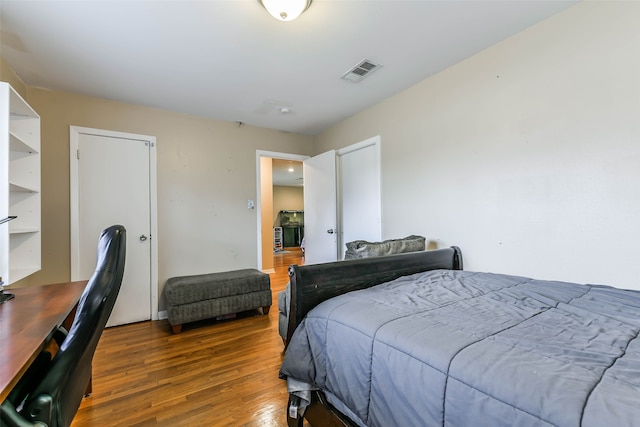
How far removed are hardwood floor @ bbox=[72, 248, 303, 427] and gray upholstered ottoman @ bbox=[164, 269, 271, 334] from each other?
0.17 m

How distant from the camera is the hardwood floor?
5.10ft

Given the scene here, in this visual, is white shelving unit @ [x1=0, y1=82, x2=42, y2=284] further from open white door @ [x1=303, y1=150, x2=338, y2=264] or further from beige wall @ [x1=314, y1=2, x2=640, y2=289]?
beige wall @ [x1=314, y1=2, x2=640, y2=289]

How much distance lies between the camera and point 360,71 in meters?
2.49

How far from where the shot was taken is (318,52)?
2.18 m

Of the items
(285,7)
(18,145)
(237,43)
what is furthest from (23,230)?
(285,7)

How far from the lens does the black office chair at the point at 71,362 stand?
22.7 inches

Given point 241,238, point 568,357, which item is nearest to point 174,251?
point 241,238

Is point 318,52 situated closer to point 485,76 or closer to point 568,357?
point 485,76

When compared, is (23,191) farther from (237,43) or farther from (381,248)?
(381,248)

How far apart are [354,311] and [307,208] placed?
3113mm

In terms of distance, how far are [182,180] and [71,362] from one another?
298 centimetres

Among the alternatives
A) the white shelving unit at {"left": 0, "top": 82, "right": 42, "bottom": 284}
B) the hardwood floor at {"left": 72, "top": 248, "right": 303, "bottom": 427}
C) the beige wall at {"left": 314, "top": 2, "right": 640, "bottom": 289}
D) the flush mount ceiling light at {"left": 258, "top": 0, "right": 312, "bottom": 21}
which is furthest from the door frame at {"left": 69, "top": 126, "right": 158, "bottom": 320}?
the beige wall at {"left": 314, "top": 2, "right": 640, "bottom": 289}

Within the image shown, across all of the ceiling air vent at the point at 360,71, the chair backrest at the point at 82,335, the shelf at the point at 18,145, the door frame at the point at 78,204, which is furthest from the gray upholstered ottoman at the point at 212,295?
the ceiling air vent at the point at 360,71

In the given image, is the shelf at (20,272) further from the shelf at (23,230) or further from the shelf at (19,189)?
the shelf at (19,189)
